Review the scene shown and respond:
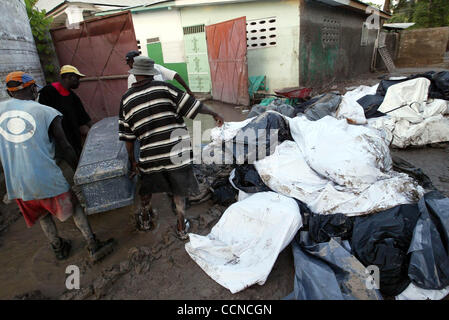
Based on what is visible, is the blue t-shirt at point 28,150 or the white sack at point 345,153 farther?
the white sack at point 345,153

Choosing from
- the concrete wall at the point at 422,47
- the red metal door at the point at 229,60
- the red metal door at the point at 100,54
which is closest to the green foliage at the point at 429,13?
the concrete wall at the point at 422,47

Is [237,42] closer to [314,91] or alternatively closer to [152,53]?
[314,91]

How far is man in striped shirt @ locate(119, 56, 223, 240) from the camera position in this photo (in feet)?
7.43

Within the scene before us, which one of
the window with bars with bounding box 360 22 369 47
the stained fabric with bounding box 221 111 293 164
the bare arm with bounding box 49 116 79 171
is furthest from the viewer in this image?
the window with bars with bounding box 360 22 369 47

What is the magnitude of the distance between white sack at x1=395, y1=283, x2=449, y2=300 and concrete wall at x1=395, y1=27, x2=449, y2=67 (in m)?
18.0

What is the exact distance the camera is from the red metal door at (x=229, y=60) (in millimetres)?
7582

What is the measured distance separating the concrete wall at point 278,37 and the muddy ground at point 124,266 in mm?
5488

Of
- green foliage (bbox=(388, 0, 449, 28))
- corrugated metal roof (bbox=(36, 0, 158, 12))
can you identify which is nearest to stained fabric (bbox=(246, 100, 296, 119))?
corrugated metal roof (bbox=(36, 0, 158, 12))

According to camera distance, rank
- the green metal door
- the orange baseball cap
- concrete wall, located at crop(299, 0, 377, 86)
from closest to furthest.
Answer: the orange baseball cap < concrete wall, located at crop(299, 0, 377, 86) < the green metal door

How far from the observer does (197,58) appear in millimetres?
9820

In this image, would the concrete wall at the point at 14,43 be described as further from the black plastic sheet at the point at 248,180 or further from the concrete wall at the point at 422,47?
the concrete wall at the point at 422,47

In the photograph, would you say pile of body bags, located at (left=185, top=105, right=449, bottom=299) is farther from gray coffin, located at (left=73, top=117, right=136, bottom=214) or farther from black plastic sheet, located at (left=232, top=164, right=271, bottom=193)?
gray coffin, located at (left=73, top=117, right=136, bottom=214)
